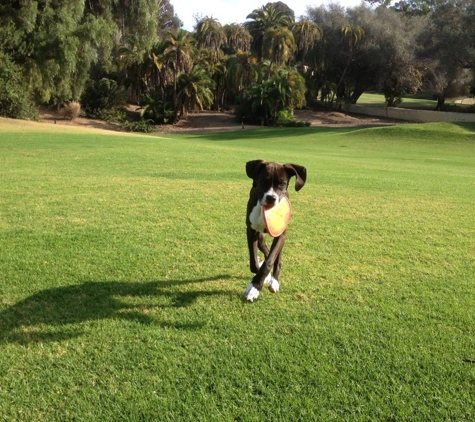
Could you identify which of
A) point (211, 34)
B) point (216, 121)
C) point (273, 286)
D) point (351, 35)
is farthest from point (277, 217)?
point (211, 34)

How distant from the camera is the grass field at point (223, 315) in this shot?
3.06 m

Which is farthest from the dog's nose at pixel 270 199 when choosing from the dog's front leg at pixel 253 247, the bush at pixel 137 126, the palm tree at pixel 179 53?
the palm tree at pixel 179 53

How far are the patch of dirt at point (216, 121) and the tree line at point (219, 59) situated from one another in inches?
61.9

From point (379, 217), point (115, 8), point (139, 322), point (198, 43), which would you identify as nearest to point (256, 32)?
point (198, 43)

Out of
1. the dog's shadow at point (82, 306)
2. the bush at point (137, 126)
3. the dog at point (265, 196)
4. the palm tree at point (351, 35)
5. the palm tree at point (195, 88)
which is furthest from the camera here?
the palm tree at point (351, 35)

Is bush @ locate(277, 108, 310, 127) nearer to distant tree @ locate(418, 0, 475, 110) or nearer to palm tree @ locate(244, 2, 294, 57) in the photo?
distant tree @ locate(418, 0, 475, 110)

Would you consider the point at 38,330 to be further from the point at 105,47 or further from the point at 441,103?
the point at 441,103

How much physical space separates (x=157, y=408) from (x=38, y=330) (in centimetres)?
141

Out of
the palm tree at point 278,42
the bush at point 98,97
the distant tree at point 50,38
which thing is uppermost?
the palm tree at point 278,42

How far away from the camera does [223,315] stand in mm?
4113

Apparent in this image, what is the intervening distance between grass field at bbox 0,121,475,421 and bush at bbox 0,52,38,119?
29.6 metres

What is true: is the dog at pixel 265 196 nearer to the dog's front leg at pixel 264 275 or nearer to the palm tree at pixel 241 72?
the dog's front leg at pixel 264 275

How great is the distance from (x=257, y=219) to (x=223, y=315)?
0.90 m

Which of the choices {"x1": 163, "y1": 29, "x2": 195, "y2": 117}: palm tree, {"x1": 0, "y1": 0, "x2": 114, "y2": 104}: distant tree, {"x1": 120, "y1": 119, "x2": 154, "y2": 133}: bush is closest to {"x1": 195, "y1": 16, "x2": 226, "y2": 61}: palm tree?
{"x1": 163, "y1": 29, "x2": 195, "y2": 117}: palm tree
